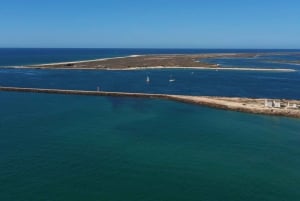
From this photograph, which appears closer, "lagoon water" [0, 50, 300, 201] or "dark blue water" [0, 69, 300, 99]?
"lagoon water" [0, 50, 300, 201]

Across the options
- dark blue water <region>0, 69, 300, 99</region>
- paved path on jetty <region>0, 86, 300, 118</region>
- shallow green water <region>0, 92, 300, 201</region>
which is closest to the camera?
shallow green water <region>0, 92, 300, 201</region>

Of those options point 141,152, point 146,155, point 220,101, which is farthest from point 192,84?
point 146,155

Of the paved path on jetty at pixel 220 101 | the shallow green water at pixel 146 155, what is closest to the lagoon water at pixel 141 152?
the shallow green water at pixel 146 155

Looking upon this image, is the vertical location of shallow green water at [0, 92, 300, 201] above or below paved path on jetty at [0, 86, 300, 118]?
below

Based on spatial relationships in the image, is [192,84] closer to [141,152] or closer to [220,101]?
[220,101]

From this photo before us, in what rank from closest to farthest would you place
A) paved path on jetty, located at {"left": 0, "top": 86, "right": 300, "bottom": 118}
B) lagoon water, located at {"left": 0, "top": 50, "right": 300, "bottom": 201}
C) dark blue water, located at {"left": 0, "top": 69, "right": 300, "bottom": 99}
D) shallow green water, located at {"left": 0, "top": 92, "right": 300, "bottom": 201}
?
1. shallow green water, located at {"left": 0, "top": 92, "right": 300, "bottom": 201}
2. lagoon water, located at {"left": 0, "top": 50, "right": 300, "bottom": 201}
3. paved path on jetty, located at {"left": 0, "top": 86, "right": 300, "bottom": 118}
4. dark blue water, located at {"left": 0, "top": 69, "right": 300, "bottom": 99}

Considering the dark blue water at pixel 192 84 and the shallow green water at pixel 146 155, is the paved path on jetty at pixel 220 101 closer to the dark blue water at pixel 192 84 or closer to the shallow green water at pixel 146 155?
the shallow green water at pixel 146 155

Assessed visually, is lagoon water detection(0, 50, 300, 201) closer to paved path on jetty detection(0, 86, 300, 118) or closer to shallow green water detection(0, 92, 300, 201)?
shallow green water detection(0, 92, 300, 201)

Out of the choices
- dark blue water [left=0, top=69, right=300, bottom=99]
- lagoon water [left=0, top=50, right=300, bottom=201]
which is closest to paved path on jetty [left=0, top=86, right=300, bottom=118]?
lagoon water [left=0, top=50, right=300, bottom=201]
